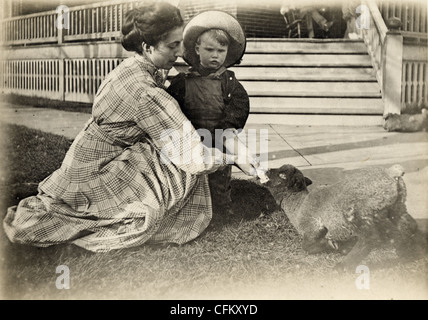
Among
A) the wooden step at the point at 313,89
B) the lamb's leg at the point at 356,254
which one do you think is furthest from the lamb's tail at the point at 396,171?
the wooden step at the point at 313,89

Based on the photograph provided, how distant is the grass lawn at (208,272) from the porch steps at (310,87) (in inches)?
39.8

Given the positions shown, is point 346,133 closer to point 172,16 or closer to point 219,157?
point 219,157

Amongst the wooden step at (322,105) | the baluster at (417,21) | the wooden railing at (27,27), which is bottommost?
the wooden step at (322,105)

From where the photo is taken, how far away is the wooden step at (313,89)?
3808 mm

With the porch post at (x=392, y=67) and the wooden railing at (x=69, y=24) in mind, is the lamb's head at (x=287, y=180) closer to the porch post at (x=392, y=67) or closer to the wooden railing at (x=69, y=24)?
the porch post at (x=392, y=67)

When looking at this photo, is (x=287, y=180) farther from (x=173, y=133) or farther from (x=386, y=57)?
(x=386, y=57)

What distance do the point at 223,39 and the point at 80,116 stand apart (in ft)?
3.83

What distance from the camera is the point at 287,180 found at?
128 inches

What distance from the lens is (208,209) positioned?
10.4 ft

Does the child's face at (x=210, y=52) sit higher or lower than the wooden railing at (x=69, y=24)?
lower

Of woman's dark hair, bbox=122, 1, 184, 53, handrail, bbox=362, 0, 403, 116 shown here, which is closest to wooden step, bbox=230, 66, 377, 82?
handrail, bbox=362, 0, 403, 116

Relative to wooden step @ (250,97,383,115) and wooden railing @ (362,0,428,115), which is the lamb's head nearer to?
wooden step @ (250,97,383,115)

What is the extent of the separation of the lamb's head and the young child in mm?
438
